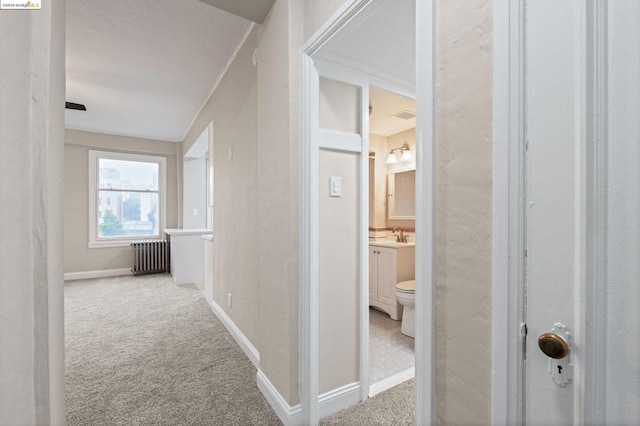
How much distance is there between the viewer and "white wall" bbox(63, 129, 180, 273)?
4895 millimetres

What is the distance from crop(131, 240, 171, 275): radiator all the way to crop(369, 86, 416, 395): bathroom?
3861 mm

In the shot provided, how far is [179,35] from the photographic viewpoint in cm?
241

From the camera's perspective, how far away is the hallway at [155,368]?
1.66m

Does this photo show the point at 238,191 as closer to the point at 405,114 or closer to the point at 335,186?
the point at 335,186

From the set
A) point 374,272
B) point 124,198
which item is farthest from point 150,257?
point 374,272

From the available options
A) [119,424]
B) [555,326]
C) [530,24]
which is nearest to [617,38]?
[530,24]

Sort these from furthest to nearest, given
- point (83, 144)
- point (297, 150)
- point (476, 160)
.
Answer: point (83, 144)
point (297, 150)
point (476, 160)

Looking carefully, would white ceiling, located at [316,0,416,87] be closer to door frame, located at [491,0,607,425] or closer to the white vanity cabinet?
door frame, located at [491,0,607,425]

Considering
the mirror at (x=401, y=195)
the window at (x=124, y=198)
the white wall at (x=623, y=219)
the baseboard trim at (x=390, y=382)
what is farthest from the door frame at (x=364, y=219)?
the window at (x=124, y=198)

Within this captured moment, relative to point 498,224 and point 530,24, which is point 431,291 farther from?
point 530,24

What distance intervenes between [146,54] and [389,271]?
3344mm

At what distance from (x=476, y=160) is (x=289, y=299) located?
1.18 meters

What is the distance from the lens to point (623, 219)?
0.52 metres

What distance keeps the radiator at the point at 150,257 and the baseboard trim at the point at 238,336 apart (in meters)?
2.57
